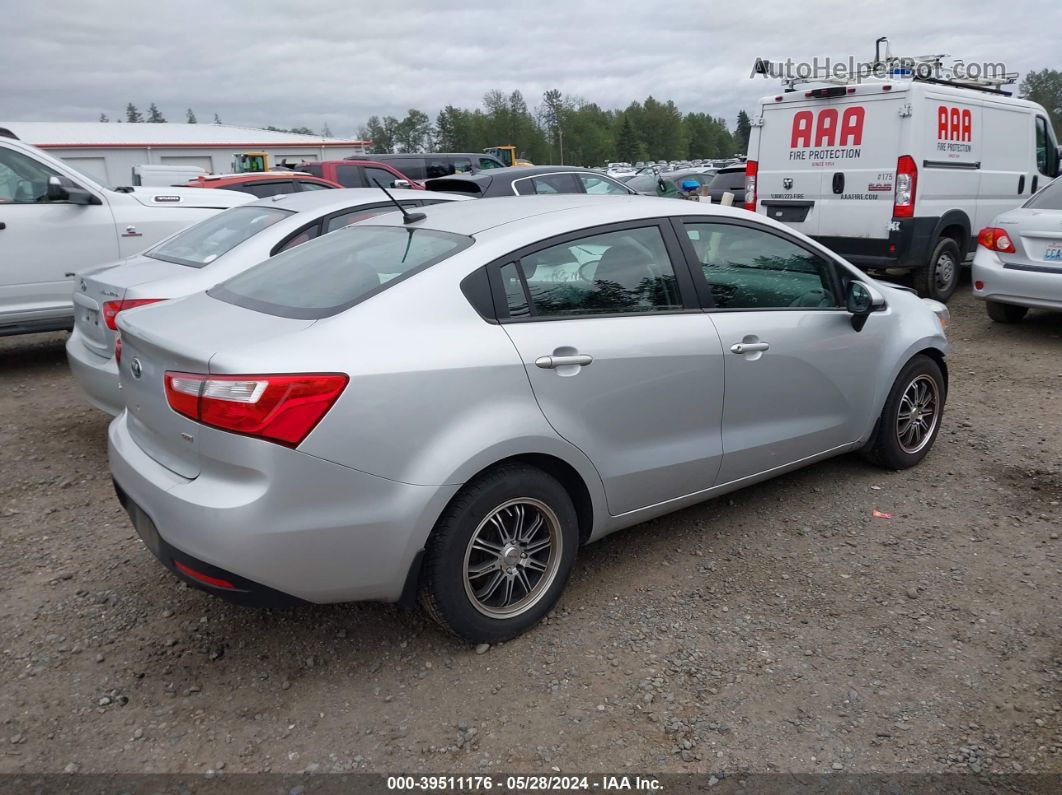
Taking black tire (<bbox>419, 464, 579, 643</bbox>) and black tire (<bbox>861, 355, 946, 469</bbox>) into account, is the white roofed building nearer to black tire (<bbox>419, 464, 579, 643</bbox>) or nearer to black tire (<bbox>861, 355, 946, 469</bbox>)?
black tire (<bbox>861, 355, 946, 469</bbox>)

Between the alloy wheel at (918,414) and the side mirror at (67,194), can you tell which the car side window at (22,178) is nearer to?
the side mirror at (67,194)

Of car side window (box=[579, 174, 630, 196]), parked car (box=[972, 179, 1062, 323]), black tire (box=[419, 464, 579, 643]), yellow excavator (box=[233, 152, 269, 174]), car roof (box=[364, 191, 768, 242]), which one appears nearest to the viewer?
black tire (box=[419, 464, 579, 643])

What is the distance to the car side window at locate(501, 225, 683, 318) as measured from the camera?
3.24 meters

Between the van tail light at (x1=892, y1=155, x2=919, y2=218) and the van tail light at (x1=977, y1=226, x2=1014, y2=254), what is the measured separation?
0.85m

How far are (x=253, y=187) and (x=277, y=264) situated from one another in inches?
317

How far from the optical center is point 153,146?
151 ft

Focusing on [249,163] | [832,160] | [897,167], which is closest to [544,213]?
[897,167]

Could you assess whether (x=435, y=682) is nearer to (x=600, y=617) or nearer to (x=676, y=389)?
(x=600, y=617)

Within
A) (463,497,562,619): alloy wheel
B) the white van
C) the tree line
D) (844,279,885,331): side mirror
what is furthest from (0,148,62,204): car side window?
the tree line

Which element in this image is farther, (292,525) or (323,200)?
(323,200)

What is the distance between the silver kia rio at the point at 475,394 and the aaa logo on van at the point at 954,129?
564 centimetres

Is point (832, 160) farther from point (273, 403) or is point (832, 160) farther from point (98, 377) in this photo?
point (273, 403)

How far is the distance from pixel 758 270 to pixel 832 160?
594 centimetres

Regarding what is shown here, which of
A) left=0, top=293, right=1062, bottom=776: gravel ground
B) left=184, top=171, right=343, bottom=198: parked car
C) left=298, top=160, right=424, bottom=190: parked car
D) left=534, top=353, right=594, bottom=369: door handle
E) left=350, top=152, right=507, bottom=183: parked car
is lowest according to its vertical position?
left=0, top=293, right=1062, bottom=776: gravel ground
